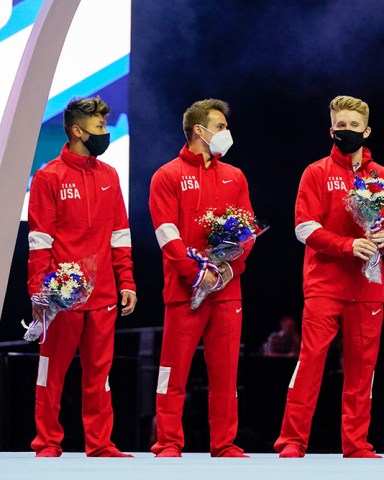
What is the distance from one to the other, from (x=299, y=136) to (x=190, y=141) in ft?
8.40

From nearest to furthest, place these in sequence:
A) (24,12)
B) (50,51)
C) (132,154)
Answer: (50,51), (24,12), (132,154)

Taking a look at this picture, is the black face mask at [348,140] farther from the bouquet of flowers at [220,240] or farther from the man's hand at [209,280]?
the man's hand at [209,280]

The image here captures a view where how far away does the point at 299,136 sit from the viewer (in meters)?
8.30

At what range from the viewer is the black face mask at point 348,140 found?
5.70 meters

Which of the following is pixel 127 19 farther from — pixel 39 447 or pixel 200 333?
pixel 39 447

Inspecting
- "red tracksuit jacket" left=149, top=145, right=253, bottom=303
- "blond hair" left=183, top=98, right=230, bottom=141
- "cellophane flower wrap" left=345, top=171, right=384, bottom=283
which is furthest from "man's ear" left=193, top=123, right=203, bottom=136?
"cellophane flower wrap" left=345, top=171, right=384, bottom=283

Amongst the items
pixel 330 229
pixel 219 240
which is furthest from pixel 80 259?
pixel 330 229

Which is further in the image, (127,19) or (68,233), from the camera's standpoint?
(127,19)

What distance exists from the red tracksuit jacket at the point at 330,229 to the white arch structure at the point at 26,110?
1.34m

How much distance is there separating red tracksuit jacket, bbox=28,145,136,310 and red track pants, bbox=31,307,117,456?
0.38 feet

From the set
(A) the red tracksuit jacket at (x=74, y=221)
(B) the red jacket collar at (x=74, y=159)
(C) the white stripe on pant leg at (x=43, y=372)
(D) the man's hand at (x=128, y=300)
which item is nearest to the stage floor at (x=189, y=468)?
(C) the white stripe on pant leg at (x=43, y=372)

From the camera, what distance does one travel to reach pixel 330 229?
224 inches

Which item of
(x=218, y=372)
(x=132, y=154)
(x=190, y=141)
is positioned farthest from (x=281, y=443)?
(x=132, y=154)

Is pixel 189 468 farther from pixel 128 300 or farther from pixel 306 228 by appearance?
pixel 306 228
